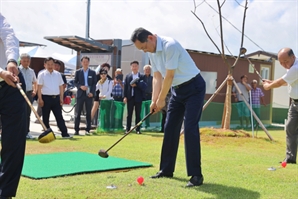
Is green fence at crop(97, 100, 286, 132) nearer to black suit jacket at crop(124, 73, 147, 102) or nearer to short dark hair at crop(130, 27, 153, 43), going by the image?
black suit jacket at crop(124, 73, 147, 102)

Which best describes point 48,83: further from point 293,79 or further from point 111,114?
point 293,79

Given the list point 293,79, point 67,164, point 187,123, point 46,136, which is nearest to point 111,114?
point 67,164

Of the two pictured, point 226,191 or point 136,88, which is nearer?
point 226,191

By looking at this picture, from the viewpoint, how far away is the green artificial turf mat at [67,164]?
19.4ft

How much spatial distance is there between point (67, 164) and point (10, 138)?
252 cm

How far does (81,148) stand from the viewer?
8797mm

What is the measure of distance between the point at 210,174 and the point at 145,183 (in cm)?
123

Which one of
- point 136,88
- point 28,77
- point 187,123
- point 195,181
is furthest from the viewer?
point 136,88

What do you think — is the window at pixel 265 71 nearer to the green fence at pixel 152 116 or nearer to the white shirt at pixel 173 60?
the green fence at pixel 152 116

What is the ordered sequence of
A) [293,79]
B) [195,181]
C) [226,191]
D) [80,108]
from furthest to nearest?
[80,108] < [293,79] < [195,181] < [226,191]

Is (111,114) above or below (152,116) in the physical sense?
above

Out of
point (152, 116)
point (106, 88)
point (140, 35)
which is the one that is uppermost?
point (140, 35)

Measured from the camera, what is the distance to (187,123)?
5.35m

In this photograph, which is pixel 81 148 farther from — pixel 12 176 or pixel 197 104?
pixel 12 176
